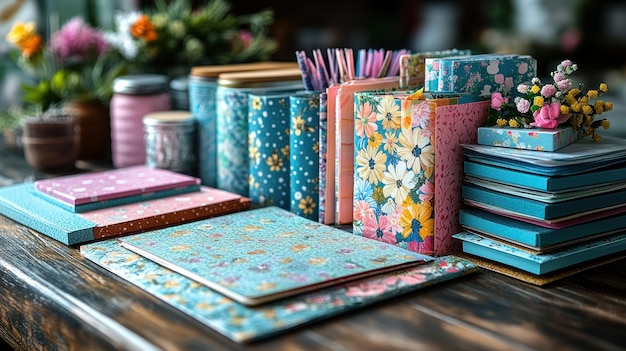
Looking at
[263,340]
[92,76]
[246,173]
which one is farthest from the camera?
[92,76]

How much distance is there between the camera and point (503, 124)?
3.31 feet

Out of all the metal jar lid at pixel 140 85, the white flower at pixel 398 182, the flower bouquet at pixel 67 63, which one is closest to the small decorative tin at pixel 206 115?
the metal jar lid at pixel 140 85

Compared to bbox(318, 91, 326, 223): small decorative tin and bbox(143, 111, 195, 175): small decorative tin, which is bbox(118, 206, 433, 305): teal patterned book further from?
bbox(143, 111, 195, 175): small decorative tin

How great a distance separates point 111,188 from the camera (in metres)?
1.28

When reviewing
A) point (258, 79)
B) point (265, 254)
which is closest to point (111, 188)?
point (258, 79)

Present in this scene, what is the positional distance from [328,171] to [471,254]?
0.89ft

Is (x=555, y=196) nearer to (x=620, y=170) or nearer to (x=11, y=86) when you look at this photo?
(x=620, y=170)

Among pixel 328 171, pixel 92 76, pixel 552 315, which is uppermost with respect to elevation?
pixel 92 76

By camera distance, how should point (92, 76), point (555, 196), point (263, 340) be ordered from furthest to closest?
point (92, 76) < point (555, 196) < point (263, 340)

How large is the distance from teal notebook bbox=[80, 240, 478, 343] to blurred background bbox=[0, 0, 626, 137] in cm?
222

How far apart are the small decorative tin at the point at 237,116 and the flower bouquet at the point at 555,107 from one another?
18.1 inches

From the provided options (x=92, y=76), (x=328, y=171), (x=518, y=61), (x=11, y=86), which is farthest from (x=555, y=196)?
(x=11, y=86)

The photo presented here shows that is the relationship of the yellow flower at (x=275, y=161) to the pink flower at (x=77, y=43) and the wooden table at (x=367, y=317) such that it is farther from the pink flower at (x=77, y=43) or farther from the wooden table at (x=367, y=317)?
the pink flower at (x=77, y=43)

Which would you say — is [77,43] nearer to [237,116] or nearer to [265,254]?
[237,116]
